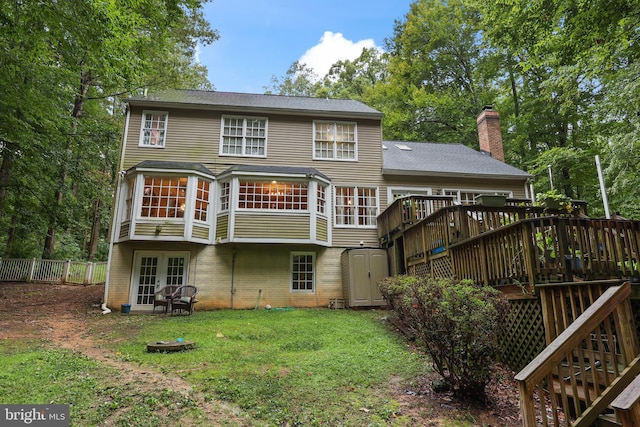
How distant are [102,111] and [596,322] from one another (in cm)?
2506

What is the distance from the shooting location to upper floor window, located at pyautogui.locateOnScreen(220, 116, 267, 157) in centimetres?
1308

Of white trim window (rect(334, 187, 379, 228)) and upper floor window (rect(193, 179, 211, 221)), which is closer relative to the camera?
upper floor window (rect(193, 179, 211, 221))

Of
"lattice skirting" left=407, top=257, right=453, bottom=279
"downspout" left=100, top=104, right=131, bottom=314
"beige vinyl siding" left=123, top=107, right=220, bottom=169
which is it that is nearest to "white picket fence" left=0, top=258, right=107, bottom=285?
"downspout" left=100, top=104, right=131, bottom=314

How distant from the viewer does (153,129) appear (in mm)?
12758

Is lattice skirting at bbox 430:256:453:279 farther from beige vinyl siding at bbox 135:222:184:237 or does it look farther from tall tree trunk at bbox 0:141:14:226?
tall tree trunk at bbox 0:141:14:226

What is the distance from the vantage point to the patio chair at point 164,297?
10.2 meters

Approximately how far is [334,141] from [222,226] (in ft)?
17.9

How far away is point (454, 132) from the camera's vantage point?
22844 millimetres

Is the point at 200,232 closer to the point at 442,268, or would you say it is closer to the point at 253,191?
the point at 253,191

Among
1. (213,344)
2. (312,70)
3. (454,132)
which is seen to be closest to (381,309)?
(213,344)

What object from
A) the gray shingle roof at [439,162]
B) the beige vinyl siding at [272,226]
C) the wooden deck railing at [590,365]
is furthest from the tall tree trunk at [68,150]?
the wooden deck railing at [590,365]

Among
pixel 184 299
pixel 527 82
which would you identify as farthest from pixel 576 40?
pixel 527 82

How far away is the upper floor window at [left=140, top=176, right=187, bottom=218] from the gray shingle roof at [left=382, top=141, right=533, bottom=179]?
7478 millimetres

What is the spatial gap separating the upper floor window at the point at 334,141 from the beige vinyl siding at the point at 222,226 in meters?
4.20
